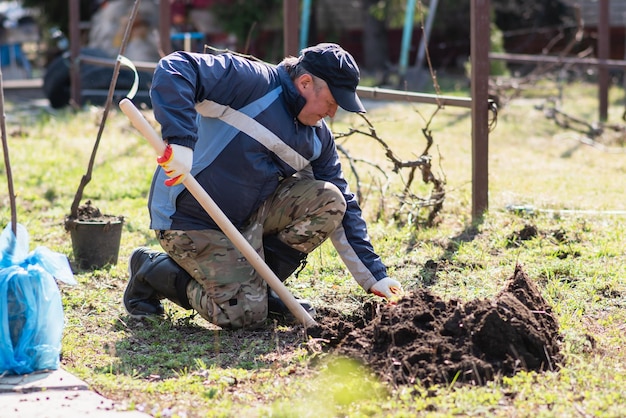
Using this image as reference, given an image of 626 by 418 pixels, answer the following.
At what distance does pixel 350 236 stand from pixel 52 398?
5.37 ft

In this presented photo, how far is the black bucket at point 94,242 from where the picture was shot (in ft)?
17.3

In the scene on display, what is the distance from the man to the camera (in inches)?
159

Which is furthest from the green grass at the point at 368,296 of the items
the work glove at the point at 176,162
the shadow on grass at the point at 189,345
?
the work glove at the point at 176,162

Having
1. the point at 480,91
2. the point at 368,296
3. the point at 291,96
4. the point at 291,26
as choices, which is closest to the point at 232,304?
the point at 368,296

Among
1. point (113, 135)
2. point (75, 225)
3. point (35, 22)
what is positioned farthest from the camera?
point (35, 22)

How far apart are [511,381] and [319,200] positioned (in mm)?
1406

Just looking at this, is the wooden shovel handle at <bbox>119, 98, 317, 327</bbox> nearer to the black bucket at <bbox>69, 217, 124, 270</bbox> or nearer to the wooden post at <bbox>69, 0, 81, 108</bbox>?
the black bucket at <bbox>69, 217, 124, 270</bbox>

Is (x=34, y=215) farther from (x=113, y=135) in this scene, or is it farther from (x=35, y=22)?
(x=35, y=22)

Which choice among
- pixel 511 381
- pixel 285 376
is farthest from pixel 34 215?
pixel 511 381

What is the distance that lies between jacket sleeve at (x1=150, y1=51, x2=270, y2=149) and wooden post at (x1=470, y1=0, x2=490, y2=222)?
88.1 inches

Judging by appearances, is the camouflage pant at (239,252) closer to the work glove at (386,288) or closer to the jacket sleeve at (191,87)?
the work glove at (386,288)

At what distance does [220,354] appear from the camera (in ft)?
12.8

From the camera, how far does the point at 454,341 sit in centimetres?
349

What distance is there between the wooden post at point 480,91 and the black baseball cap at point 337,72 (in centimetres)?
215
